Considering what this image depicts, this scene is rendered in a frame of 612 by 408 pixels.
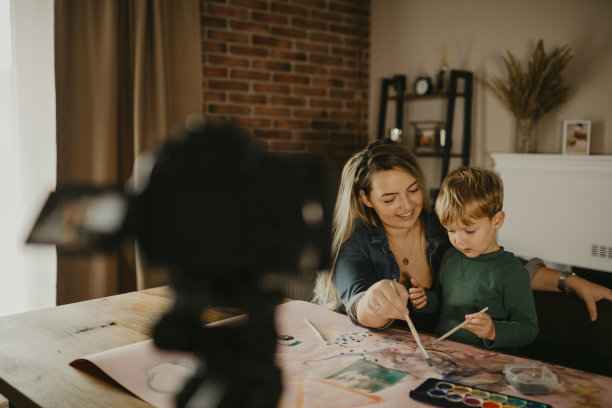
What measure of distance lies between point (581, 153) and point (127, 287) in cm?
262

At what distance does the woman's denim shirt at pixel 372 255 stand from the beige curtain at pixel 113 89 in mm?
1552

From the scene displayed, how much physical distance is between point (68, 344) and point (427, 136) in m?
2.84

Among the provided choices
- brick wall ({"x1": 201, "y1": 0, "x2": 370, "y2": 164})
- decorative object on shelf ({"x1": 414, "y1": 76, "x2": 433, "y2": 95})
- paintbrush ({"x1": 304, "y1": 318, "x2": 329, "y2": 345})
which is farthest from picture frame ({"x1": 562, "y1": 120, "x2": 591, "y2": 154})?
paintbrush ({"x1": 304, "y1": 318, "x2": 329, "y2": 345})

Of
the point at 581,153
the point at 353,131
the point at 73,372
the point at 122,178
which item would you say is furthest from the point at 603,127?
the point at 73,372

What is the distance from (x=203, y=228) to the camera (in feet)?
1.14

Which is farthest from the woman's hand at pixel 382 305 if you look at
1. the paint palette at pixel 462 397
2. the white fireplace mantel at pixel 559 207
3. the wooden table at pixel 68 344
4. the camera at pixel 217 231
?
the white fireplace mantel at pixel 559 207

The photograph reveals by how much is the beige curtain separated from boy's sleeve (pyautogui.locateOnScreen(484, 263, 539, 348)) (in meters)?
2.00

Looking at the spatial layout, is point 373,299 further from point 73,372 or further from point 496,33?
point 496,33

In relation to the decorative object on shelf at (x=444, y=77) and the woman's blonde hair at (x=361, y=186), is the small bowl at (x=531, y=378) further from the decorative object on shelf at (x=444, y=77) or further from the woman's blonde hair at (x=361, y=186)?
the decorative object on shelf at (x=444, y=77)

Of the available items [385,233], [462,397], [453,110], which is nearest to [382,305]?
[462,397]

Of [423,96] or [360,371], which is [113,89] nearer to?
[423,96]

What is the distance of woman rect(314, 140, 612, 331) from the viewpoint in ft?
4.69

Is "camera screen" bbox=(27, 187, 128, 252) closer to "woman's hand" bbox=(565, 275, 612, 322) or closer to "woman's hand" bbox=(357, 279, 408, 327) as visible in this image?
"woman's hand" bbox=(357, 279, 408, 327)

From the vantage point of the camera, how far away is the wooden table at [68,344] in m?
0.90
